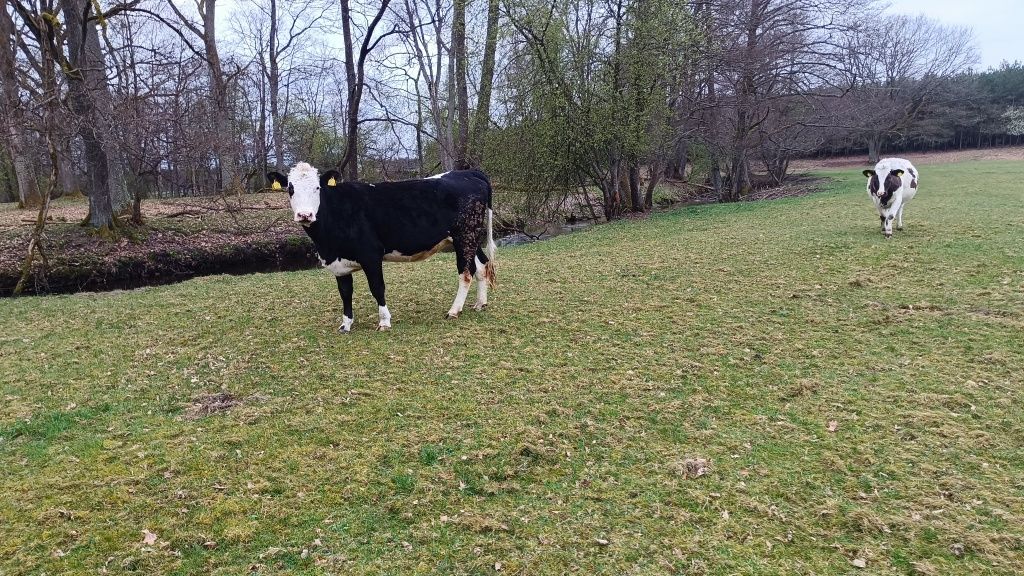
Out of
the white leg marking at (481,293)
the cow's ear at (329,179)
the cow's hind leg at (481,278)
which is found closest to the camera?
the cow's ear at (329,179)

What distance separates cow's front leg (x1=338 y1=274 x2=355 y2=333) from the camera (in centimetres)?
610

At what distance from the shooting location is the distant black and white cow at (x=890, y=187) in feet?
30.0

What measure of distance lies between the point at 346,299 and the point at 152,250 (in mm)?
8662

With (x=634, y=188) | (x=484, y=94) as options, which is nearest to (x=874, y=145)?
(x=634, y=188)

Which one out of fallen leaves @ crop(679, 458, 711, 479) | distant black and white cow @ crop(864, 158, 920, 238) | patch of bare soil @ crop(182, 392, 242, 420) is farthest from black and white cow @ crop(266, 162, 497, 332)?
distant black and white cow @ crop(864, 158, 920, 238)

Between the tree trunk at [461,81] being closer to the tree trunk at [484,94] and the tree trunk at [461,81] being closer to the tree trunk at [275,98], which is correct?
the tree trunk at [484,94]

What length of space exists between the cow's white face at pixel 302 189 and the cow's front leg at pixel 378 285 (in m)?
0.82

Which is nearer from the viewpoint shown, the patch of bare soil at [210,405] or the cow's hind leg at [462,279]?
the patch of bare soil at [210,405]

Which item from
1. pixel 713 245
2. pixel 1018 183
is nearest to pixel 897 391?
pixel 713 245

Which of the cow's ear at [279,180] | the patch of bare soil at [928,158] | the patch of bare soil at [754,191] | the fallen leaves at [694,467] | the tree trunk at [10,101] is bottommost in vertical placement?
the fallen leaves at [694,467]

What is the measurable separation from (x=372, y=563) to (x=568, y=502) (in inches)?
43.4

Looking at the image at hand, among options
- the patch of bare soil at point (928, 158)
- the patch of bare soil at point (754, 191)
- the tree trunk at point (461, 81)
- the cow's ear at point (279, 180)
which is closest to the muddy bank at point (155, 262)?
the tree trunk at point (461, 81)

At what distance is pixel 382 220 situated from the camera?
239 inches

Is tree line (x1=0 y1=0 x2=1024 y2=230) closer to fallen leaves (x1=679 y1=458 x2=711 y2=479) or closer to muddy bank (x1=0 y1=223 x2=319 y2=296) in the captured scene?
muddy bank (x1=0 y1=223 x2=319 y2=296)
